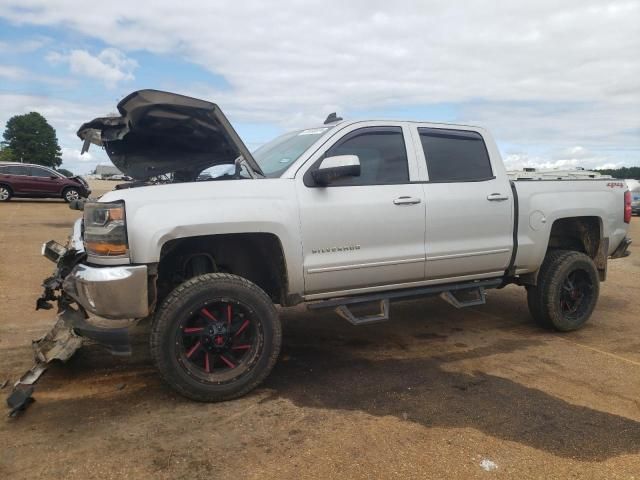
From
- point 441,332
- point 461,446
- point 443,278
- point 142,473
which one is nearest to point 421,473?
point 461,446

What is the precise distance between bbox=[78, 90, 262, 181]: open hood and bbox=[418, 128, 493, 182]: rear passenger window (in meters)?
1.68

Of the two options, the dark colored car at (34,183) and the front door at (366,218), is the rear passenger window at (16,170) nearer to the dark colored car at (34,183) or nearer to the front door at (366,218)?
the dark colored car at (34,183)

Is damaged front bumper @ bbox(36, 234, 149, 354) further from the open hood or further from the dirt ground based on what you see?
the open hood

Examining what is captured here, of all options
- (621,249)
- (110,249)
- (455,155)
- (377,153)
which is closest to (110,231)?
(110,249)

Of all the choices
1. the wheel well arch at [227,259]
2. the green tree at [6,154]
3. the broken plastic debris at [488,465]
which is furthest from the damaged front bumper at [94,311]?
the green tree at [6,154]

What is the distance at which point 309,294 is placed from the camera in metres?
4.41

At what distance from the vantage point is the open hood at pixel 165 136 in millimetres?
4004

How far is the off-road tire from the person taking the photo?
18.5 feet

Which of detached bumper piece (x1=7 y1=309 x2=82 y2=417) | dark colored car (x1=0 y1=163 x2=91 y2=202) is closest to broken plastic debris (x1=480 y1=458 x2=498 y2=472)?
detached bumper piece (x1=7 y1=309 x2=82 y2=417)

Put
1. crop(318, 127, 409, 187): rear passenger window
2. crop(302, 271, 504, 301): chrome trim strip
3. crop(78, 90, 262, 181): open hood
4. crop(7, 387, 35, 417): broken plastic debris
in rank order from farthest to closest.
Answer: crop(318, 127, 409, 187): rear passenger window
crop(302, 271, 504, 301): chrome trim strip
crop(78, 90, 262, 181): open hood
crop(7, 387, 35, 417): broken plastic debris

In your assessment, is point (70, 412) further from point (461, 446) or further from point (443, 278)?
point (443, 278)

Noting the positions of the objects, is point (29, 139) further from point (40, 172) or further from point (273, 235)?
point (273, 235)

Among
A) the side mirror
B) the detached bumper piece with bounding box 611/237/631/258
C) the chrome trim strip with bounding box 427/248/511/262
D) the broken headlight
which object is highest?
the side mirror

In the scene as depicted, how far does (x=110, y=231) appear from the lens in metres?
3.64
